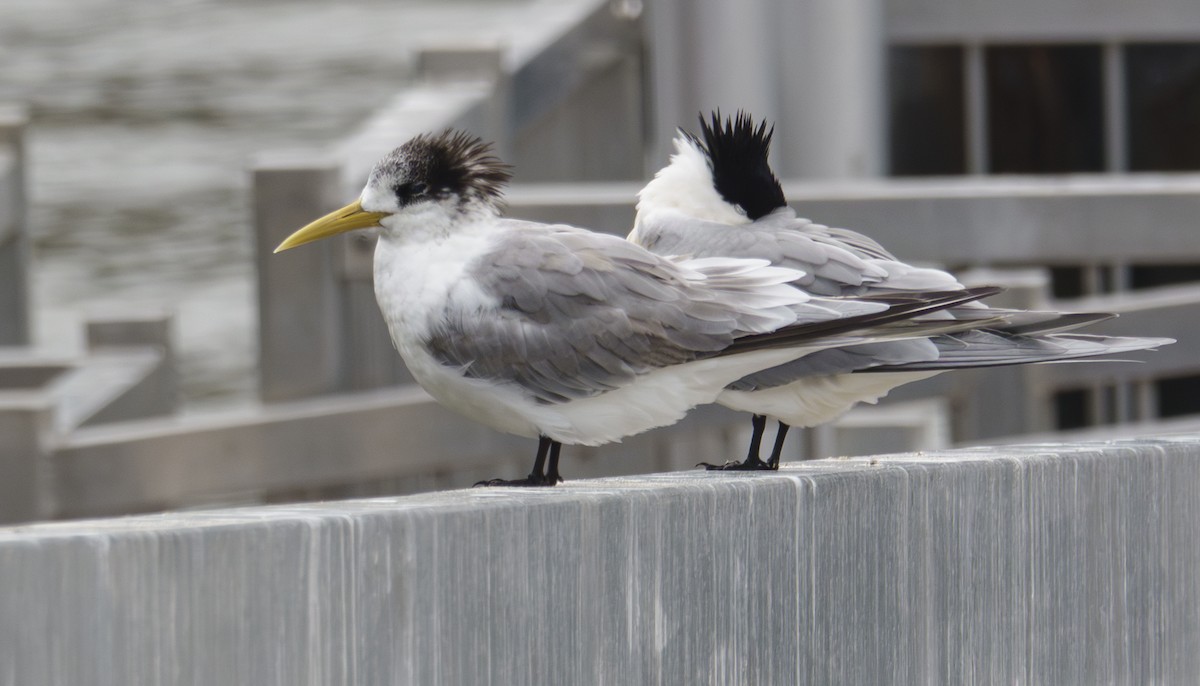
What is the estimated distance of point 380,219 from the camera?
3828mm

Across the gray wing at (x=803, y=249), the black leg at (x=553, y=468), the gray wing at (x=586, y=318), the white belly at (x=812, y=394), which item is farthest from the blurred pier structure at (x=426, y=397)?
the gray wing at (x=586, y=318)

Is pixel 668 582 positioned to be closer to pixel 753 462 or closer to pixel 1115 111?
pixel 753 462

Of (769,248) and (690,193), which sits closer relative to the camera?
(769,248)

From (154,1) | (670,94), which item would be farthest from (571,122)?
(154,1)

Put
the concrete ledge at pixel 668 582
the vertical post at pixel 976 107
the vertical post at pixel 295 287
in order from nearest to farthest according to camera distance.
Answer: the concrete ledge at pixel 668 582
the vertical post at pixel 295 287
the vertical post at pixel 976 107

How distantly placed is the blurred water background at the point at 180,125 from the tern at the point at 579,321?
9.81 meters

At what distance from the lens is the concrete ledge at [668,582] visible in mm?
2369

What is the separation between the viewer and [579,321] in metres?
3.59

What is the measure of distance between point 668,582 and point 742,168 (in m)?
1.76

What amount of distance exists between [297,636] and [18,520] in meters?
5.04

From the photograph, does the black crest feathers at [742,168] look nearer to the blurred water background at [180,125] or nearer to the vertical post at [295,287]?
the vertical post at [295,287]

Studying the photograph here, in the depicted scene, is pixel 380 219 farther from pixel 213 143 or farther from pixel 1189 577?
pixel 213 143

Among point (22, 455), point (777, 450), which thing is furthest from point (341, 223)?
point (22, 455)

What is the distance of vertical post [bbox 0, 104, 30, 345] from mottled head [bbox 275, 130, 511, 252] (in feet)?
21.0
